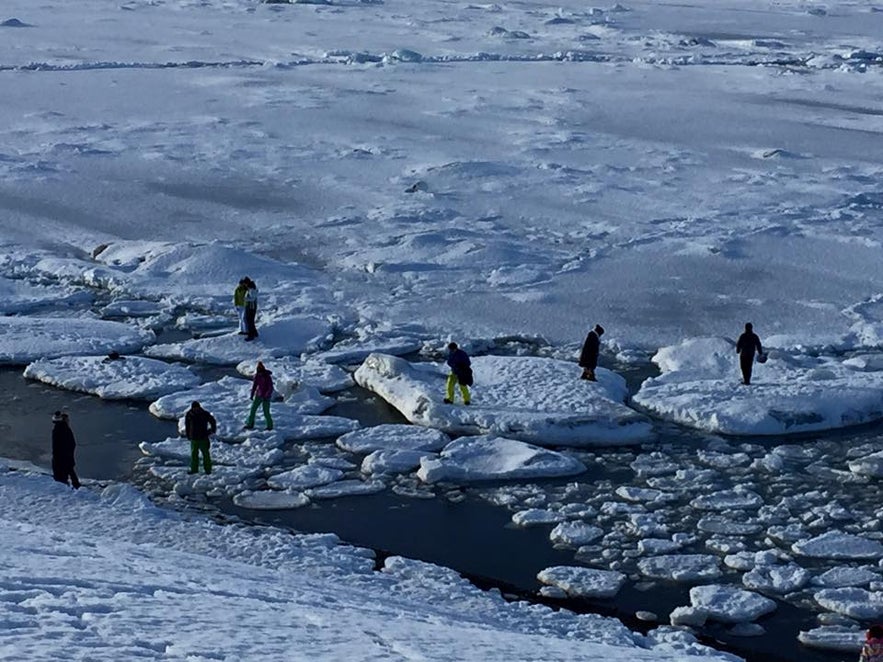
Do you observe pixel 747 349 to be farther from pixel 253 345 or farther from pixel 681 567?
pixel 253 345

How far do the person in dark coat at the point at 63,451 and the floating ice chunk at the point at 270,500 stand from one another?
1.88m

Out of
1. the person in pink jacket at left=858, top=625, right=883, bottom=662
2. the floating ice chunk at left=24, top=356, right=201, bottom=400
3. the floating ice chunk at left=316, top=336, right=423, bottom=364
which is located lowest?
the floating ice chunk at left=24, top=356, right=201, bottom=400

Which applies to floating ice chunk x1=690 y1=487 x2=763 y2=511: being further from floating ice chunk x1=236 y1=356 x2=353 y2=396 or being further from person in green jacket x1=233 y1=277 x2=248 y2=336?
person in green jacket x1=233 y1=277 x2=248 y2=336

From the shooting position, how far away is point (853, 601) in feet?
46.5

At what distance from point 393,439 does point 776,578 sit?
5568mm

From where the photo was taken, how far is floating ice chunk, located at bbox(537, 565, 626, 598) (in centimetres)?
1452

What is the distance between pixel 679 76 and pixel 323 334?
28753 mm

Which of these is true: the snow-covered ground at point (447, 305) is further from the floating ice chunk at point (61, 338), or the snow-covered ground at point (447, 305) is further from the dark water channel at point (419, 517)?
the dark water channel at point (419, 517)

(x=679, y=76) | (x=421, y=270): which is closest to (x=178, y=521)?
(x=421, y=270)

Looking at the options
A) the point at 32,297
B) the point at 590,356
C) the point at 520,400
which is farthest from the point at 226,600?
the point at 32,297

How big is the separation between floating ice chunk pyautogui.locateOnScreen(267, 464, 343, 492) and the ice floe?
4.63m

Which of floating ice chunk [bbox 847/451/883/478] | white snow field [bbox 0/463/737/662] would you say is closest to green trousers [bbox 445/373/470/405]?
white snow field [bbox 0/463/737/662]

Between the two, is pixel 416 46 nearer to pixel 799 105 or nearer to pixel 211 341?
pixel 799 105

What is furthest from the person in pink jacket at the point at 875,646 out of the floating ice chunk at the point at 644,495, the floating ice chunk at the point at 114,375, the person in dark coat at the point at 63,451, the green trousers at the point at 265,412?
the floating ice chunk at the point at 114,375
